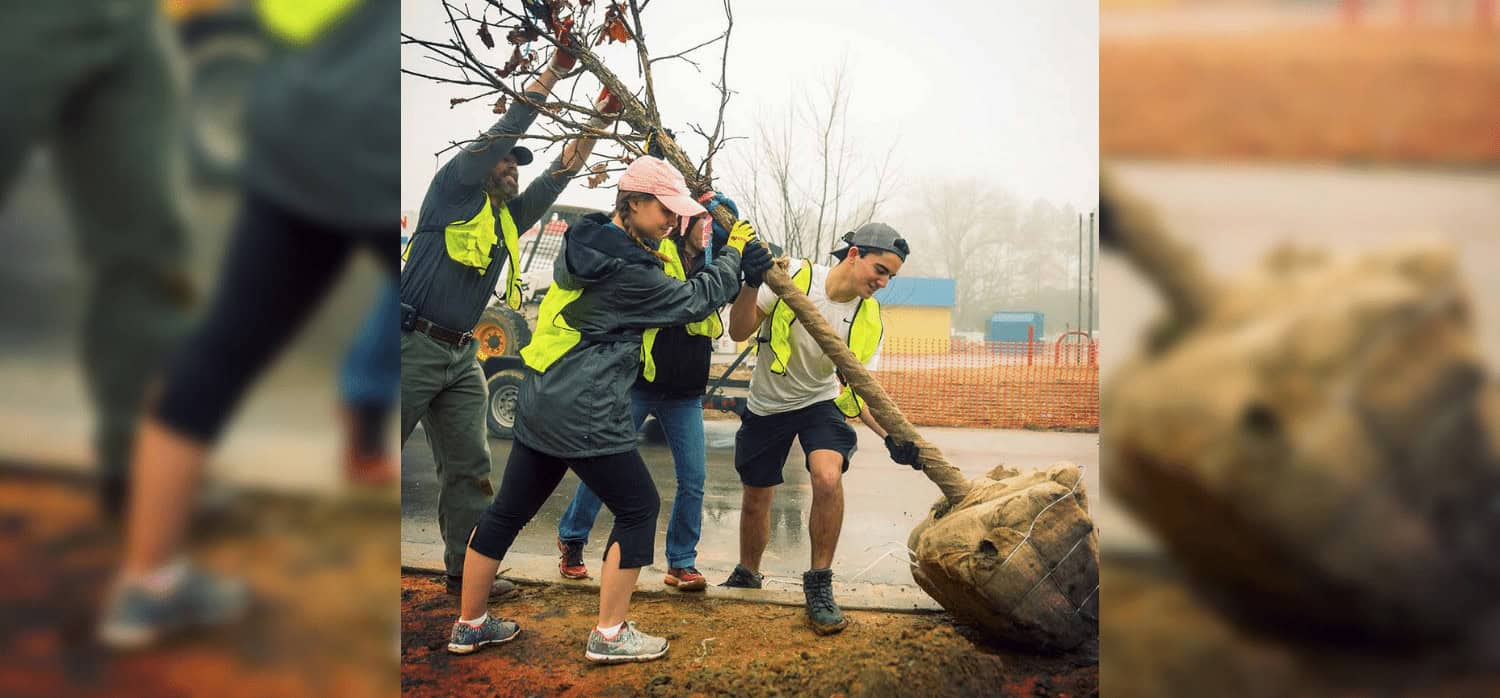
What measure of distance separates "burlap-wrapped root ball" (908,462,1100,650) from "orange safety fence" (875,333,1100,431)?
224mm

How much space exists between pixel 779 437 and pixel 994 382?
2.73ft

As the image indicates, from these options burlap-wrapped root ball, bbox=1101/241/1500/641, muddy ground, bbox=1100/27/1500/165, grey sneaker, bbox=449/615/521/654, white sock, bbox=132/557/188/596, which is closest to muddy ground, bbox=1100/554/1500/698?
burlap-wrapped root ball, bbox=1101/241/1500/641

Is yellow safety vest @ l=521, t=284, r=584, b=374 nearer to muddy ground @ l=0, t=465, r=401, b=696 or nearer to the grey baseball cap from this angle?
muddy ground @ l=0, t=465, r=401, b=696

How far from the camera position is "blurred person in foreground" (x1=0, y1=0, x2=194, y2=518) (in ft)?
7.45

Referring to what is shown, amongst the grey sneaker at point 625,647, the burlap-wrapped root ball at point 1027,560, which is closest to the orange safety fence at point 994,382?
the burlap-wrapped root ball at point 1027,560

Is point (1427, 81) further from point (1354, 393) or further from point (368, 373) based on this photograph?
point (368, 373)

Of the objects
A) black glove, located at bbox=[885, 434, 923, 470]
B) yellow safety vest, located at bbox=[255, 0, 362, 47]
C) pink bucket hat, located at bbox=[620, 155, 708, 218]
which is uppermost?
yellow safety vest, located at bbox=[255, 0, 362, 47]

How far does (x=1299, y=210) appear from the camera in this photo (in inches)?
94.7

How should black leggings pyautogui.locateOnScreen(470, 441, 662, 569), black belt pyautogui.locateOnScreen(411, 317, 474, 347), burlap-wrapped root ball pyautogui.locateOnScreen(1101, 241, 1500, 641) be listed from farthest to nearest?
1. black belt pyautogui.locateOnScreen(411, 317, 474, 347)
2. black leggings pyautogui.locateOnScreen(470, 441, 662, 569)
3. burlap-wrapped root ball pyautogui.locateOnScreen(1101, 241, 1500, 641)

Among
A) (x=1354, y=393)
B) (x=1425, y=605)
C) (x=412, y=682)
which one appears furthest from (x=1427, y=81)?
(x=412, y=682)

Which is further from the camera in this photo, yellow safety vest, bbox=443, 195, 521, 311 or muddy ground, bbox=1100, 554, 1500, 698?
yellow safety vest, bbox=443, 195, 521, 311

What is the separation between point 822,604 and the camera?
3248mm

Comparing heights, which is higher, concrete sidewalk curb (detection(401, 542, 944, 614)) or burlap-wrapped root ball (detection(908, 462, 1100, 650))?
burlap-wrapped root ball (detection(908, 462, 1100, 650))

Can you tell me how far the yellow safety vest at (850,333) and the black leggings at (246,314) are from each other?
A: 158cm
